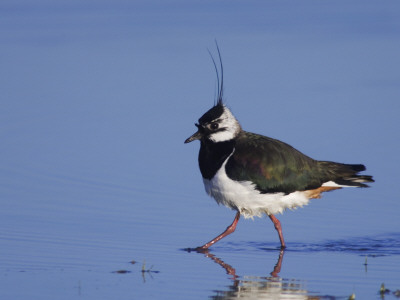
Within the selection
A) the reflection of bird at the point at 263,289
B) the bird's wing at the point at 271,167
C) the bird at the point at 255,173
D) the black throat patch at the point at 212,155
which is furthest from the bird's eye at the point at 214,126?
the reflection of bird at the point at 263,289

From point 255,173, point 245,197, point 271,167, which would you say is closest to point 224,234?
point 245,197

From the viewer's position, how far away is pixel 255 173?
956cm

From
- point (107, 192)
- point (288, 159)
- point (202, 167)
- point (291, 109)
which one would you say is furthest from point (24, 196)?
point (291, 109)

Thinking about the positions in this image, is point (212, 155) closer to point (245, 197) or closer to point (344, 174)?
point (245, 197)

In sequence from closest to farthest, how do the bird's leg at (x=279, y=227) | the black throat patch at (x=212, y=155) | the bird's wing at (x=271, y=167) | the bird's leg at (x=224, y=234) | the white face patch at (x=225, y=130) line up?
the bird's leg at (x=224, y=234)
the bird's leg at (x=279, y=227)
the bird's wing at (x=271, y=167)
the black throat patch at (x=212, y=155)
the white face patch at (x=225, y=130)

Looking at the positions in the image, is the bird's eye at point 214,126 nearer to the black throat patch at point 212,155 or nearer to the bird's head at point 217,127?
the bird's head at point 217,127

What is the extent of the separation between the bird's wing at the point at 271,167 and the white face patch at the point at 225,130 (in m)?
0.09

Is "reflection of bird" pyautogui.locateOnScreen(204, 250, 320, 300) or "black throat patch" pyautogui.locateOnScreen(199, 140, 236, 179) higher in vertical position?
"black throat patch" pyautogui.locateOnScreen(199, 140, 236, 179)

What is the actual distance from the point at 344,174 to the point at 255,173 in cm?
108

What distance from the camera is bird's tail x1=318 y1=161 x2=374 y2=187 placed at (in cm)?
999

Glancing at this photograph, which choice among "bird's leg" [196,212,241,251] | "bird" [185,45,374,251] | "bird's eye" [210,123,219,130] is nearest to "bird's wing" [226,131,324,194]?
"bird" [185,45,374,251]

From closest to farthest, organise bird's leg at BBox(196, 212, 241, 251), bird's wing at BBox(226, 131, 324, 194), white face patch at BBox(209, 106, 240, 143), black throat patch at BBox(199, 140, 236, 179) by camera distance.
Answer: bird's leg at BBox(196, 212, 241, 251)
bird's wing at BBox(226, 131, 324, 194)
black throat patch at BBox(199, 140, 236, 179)
white face patch at BBox(209, 106, 240, 143)

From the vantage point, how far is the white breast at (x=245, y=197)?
9.55 metres

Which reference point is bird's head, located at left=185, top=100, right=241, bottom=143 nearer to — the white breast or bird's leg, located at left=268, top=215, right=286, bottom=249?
the white breast
